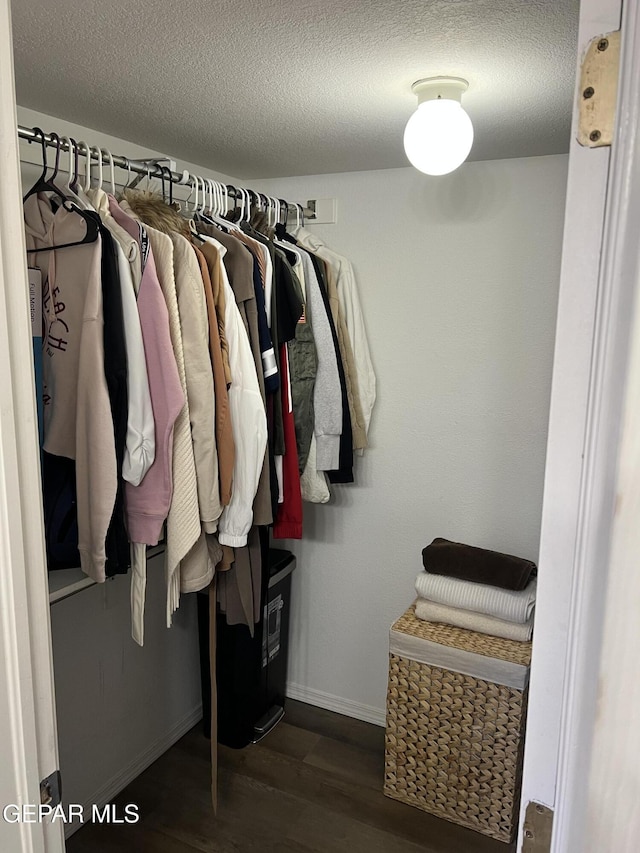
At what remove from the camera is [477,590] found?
2082 mm

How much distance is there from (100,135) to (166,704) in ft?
6.60

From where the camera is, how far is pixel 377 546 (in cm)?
255

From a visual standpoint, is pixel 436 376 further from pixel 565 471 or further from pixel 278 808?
pixel 565 471

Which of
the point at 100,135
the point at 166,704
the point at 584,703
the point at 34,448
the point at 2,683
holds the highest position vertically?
the point at 100,135

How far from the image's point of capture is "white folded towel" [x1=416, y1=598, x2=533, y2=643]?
2.03m

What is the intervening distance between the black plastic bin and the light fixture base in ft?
5.41

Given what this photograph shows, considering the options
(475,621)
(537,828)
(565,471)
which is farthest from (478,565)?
(565,471)

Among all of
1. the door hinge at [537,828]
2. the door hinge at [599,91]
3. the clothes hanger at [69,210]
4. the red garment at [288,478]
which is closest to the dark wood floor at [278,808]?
the red garment at [288,478]

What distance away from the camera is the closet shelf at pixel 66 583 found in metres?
1.40

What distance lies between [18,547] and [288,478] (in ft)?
3.86

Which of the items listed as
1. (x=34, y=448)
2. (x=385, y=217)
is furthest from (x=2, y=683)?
(x=385, y=217)

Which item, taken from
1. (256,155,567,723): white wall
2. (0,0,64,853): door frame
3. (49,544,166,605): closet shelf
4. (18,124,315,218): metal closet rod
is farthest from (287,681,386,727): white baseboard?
(18,124,315,218): metal closet rod

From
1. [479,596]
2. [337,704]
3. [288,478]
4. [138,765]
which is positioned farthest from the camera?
[337,704]

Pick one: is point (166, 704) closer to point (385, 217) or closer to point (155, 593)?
point (155, 593)
